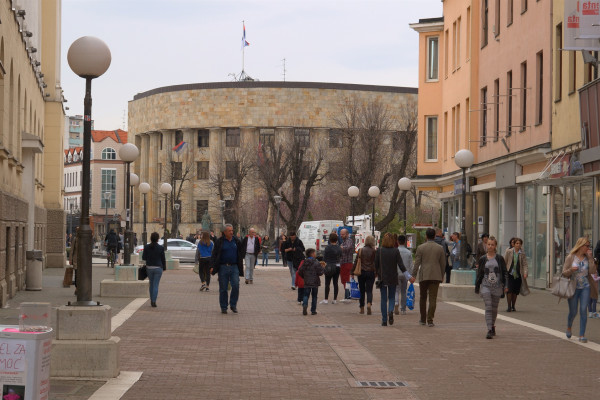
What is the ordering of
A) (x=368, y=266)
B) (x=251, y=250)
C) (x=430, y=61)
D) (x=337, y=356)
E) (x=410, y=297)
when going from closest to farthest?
(x=337, y=356), (x=368, y=266), (x=410, y=297), (x=251, y=250), (x=430, y=61)

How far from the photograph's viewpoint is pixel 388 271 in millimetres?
19812

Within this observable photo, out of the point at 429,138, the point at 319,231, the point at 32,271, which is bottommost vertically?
the point at 32,271

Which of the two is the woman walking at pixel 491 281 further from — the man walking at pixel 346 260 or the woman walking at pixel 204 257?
the woman walking at pixel 204 257

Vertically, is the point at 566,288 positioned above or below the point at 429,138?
below

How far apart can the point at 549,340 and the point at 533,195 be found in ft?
58.2

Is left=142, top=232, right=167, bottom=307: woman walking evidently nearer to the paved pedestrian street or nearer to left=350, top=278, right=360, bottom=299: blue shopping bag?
the paved pedestrian street

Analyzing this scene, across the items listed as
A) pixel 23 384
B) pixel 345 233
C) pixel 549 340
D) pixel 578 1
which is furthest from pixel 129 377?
pixel 578 1

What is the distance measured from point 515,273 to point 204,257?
10078 mm

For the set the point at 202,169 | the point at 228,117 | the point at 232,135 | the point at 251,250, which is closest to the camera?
the point at 251,250

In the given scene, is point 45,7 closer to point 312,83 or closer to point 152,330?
point 152,330

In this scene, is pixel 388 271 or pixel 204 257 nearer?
pixel 388 271

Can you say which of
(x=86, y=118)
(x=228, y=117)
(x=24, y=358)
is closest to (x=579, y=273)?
(x=86, y=118)

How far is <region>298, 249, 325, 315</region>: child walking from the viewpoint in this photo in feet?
72.3

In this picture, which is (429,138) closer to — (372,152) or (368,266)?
(372,152)
